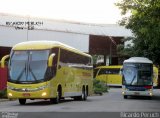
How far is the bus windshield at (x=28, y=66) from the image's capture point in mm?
26188

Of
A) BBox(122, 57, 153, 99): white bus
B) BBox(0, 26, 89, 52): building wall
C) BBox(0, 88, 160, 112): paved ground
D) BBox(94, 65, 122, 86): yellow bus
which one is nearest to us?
BBox(0, 88, 160, 112): paved ground

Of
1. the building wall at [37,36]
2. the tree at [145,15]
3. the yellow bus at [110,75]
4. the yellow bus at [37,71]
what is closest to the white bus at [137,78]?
the tree at [145,15]

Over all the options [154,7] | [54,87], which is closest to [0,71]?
[54,87]

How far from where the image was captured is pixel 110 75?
76.7 metres

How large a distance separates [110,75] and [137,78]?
1492 inches

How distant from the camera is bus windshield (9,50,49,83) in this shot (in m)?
26.2

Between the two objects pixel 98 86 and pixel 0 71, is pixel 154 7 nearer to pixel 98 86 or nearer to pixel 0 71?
pixel 0 71

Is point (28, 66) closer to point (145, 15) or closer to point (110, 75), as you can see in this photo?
point (145, 15)

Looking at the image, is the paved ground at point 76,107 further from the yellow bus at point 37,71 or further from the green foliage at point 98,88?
the green foliage at point 98,88

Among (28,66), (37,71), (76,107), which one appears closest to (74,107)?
(76,107)

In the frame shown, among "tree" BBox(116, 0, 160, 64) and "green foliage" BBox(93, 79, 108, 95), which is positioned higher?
"tree" BBox(116, 0, 160, 64)

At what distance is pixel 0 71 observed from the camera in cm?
3672

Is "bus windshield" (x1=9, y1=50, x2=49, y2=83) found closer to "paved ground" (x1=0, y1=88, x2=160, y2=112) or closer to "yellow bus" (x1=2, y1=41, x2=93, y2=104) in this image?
"yellow bus" (x1=2, y1=41, x2=93, y2=104)

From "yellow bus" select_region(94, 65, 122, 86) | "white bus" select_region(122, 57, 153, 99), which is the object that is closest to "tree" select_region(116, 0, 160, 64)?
"white bus" select_region(122, 57, 153, 99)
